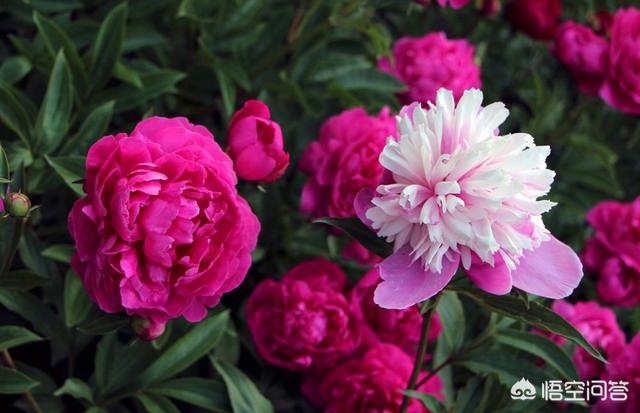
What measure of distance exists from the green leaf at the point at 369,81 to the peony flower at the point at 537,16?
1.39 ft

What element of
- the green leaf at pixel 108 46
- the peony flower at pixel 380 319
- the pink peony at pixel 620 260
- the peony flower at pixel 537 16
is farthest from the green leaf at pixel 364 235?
the peony flower at pixel 537 16

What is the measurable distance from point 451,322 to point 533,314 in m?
0.27

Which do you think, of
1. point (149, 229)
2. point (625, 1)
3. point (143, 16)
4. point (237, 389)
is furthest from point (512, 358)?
point (625, 1)

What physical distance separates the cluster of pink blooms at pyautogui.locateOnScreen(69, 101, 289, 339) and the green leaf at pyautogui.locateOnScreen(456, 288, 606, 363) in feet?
0.81

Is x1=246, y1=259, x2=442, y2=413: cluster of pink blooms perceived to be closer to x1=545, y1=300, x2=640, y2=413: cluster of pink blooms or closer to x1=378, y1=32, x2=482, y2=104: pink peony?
x1=545, y1=300, x2=640, y2=413: cluster of pink blooms

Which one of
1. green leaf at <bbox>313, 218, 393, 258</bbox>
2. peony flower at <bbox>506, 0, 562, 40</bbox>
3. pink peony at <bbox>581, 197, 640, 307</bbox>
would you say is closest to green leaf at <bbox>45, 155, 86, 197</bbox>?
green leaf at <bbox>313, 218, 393, 258</bbox>

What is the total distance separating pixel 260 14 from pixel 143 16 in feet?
0.60

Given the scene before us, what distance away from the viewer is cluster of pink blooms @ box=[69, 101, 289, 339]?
73 cm

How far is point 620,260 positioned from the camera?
1303 millimetres

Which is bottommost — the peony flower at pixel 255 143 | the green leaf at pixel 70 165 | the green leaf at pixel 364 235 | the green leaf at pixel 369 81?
the green leaf at pixel 369 81

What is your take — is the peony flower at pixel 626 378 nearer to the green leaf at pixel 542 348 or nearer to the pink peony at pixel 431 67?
the green leaf at pixel 542 348

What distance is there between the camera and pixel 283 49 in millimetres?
1325

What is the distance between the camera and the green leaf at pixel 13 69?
111 centimetres

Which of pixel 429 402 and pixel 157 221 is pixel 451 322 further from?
pixel 157 221
